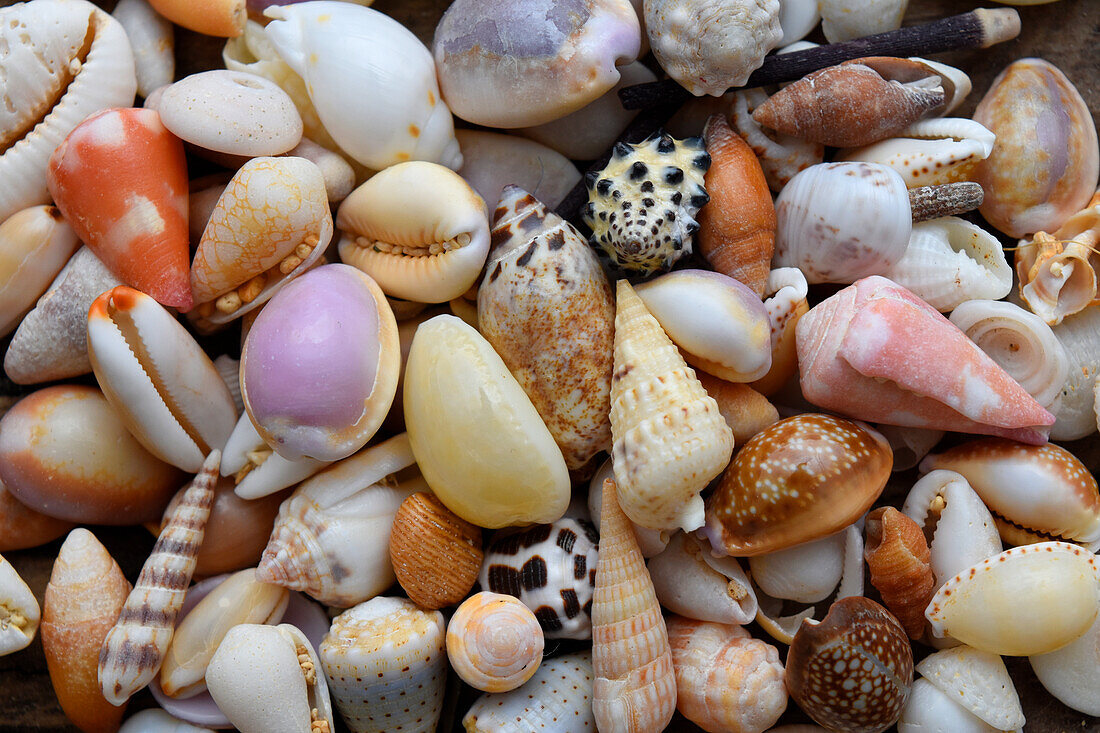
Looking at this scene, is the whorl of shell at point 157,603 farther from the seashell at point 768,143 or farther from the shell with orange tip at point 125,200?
the seashell at point 768,143

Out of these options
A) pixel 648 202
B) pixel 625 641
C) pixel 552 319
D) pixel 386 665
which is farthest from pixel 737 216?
pixel 386 665

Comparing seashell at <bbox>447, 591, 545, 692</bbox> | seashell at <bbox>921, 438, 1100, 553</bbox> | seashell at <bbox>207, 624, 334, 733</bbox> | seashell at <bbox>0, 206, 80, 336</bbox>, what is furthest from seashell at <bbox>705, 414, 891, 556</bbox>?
seashell at <bbox>0, 206, 80, 336</bbox>

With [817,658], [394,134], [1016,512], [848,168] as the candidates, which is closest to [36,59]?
[394,134]

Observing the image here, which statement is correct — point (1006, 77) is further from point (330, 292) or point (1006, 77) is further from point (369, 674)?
point (369, 674)

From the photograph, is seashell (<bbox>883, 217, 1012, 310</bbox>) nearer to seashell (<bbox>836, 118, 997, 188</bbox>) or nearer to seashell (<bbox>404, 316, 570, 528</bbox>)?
seashell (<bbox>836, 118, 997, 188</bbox>)

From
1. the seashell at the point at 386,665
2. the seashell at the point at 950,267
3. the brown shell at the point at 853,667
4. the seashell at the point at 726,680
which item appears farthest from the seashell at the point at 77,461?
the seashell at the point at 950,267
